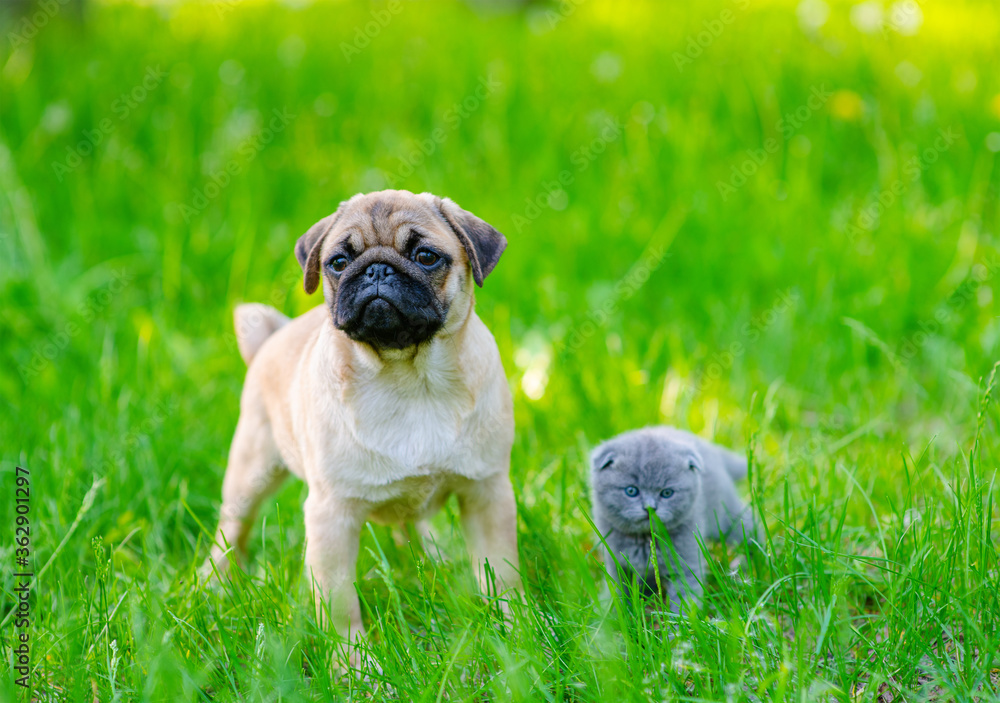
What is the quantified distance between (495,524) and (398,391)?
62 cm

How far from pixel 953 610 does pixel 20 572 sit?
136 inches

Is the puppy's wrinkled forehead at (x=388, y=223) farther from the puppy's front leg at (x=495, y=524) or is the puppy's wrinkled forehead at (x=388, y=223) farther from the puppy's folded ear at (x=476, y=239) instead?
the puppy's front leg at (x=495, y=524)

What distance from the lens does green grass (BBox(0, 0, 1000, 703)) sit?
2.89m

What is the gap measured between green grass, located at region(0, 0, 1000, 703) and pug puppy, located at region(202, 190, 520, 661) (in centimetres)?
18


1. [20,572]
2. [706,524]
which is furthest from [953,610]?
[20,572]

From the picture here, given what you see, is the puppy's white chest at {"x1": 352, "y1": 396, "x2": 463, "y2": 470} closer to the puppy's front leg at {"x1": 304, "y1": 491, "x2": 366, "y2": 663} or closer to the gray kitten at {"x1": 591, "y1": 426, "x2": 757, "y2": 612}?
the puppy's front leg at {"x1": 304, "y1": 491, "x2": 366, "y2": 663}

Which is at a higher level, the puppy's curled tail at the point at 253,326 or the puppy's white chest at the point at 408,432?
the puppy's curled tail at the point at 253,326

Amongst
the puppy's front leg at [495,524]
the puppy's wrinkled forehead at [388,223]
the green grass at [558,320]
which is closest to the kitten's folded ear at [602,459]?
the green grass at [558,320]

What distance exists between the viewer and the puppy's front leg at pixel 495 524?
3.30 metres

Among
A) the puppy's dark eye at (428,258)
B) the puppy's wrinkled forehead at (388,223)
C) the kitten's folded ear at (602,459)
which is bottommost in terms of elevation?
the kitten's folded ear at (602,459)

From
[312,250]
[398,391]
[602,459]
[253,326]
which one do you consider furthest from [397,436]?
[253,326]

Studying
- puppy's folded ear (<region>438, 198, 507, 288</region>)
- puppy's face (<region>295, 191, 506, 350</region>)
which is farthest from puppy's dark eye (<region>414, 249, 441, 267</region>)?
puppy's folded ear (<region>438, 198, 507, 288</region>)

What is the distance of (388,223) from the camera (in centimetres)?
302

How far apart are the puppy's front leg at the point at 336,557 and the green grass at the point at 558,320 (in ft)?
0.41
